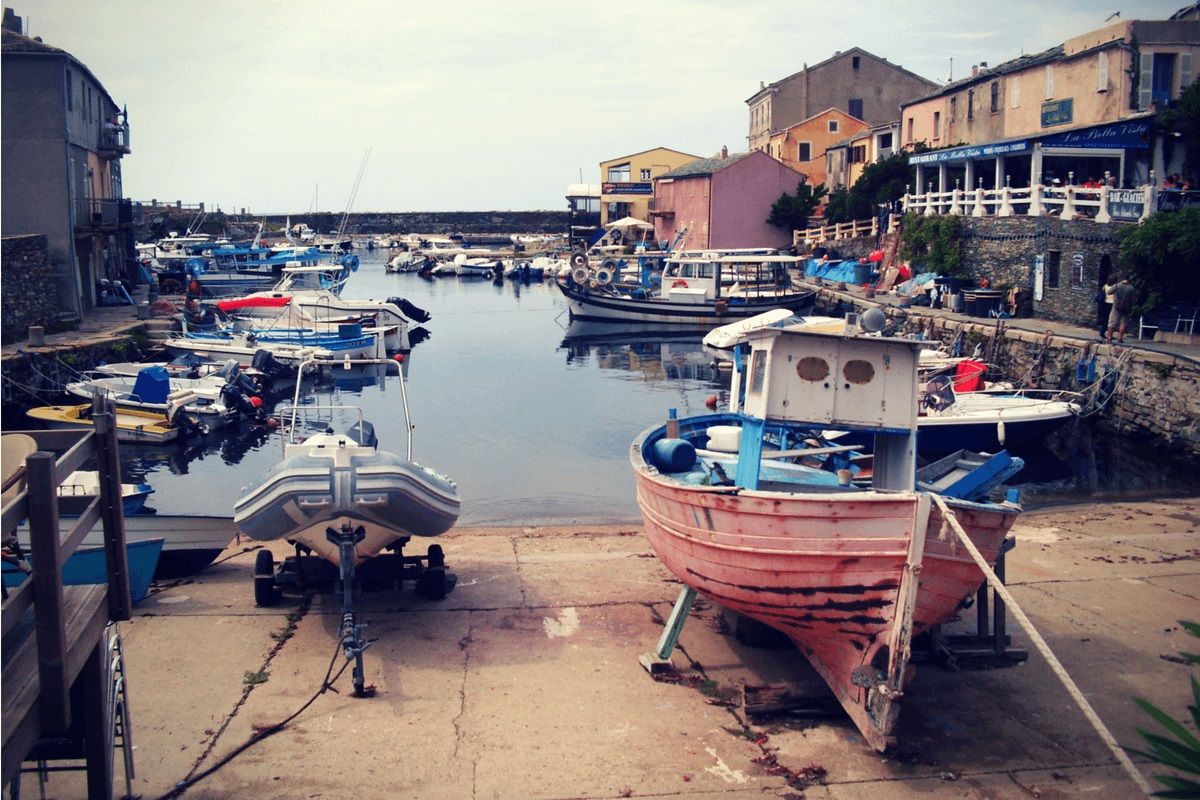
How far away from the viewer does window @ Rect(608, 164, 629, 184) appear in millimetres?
75250

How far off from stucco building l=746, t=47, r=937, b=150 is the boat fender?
53591 millimetres

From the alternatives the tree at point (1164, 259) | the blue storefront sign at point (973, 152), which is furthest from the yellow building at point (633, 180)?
the tree at point (1164, 259)

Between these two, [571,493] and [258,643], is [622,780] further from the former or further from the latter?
[571,493]

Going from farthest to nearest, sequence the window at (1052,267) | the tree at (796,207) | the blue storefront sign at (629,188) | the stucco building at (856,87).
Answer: the blue storefront sign at (629,188)
the stucco building at (856,87)
the tree at (796,207)
the window at (1052,267)

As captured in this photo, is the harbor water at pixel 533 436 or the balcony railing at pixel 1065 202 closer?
the harbor water at pixel 533 436

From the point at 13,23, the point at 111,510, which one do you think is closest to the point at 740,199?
the point at 13,23

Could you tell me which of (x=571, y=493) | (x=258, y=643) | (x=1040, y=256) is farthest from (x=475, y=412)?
(x=258, y=643)

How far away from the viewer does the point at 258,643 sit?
28.3 feet

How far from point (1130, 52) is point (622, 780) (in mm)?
28149

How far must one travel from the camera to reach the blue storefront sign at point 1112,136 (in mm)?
26047

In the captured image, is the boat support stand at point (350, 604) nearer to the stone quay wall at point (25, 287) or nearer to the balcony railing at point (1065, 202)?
the stone quay wall at point (25, 287)

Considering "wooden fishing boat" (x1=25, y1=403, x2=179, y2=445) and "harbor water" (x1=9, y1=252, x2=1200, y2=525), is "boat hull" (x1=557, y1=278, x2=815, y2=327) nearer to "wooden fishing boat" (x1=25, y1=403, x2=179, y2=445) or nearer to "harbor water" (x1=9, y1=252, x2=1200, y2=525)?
"harbor water" (x1=9, y1=252, x2=1200, y2=525)

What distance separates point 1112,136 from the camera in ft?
86.8

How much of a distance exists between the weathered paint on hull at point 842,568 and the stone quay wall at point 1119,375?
940 centimetres
